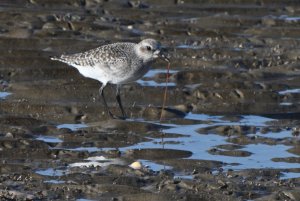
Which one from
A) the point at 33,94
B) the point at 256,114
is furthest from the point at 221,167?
the point at 33,94

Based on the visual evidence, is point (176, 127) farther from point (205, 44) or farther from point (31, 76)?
point (205, 44)

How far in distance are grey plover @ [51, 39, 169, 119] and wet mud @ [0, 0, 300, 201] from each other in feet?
1.23

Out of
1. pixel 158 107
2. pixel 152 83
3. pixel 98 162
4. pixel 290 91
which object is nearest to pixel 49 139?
pixel 98 162

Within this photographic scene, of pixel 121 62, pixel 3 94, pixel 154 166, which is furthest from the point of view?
pixel 3 94

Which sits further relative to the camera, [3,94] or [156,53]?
[3,94]

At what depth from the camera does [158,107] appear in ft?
46.1

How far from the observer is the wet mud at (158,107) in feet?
34.9

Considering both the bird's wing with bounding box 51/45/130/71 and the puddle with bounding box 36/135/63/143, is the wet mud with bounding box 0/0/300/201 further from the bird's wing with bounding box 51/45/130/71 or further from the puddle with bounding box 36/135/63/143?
the bird's wing with bounding box 51/45/130/71

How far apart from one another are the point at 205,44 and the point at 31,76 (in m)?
3.89

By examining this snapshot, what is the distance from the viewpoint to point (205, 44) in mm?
18406

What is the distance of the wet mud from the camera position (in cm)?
1062

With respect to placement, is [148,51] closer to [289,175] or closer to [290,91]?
[290,91]

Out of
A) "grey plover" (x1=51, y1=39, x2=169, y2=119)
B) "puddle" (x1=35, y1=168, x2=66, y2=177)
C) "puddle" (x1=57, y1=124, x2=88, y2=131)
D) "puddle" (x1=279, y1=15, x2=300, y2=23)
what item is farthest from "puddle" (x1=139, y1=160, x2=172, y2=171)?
"puddle" (x1=279, y1=15, x2=300, y2=23)

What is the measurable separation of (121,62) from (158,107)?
0.74 meters
